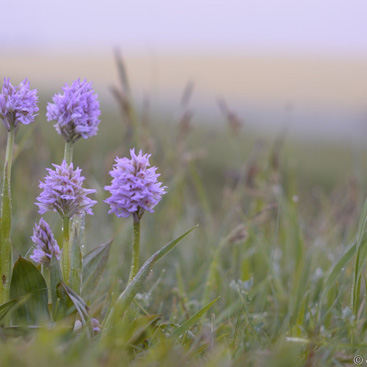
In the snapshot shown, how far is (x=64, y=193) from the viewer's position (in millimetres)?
1527

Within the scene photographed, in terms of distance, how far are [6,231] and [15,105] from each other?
1.19 feet

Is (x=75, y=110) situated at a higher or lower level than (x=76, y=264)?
higher

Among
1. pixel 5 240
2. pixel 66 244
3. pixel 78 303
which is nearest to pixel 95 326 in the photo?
pixel 78 303

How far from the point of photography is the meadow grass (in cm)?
140

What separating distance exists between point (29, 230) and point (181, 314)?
52.2 inches

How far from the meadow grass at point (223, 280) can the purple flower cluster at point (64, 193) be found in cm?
29

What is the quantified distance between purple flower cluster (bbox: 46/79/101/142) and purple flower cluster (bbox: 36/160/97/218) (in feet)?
0.46

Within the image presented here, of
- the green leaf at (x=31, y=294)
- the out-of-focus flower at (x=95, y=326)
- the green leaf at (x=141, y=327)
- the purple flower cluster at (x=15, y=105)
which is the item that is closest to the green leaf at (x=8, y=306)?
the green leaf at (x=31, y=294)

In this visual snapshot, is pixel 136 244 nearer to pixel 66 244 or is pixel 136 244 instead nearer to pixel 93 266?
pixel 66 244

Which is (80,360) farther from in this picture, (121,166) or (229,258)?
(229,258)

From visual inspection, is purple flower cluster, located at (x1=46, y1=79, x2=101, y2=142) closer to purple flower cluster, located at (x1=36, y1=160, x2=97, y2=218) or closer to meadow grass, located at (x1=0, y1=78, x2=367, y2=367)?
purple flower cluster, located at (x1=36, y1=160, x2=97, y2=218)

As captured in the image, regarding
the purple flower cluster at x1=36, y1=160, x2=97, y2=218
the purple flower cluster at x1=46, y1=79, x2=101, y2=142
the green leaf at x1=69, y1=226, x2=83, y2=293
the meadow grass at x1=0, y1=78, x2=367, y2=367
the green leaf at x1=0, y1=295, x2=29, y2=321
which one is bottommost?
the meadow grass at x1=0, y1=78, x2=367, y2=367

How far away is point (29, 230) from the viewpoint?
3.21 meters

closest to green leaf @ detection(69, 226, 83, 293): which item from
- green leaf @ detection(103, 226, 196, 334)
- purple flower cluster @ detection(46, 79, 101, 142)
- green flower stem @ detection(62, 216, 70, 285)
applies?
green flower stem @ detection(62, 216, 70, 285)
